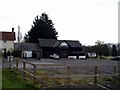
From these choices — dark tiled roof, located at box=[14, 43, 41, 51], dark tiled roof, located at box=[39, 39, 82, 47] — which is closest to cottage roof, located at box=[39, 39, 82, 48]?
dark tiled roof, located at box=[39, 39, 82, 47]

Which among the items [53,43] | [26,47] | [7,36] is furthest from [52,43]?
[7,36]

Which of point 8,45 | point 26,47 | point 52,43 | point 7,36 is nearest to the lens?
point 26,47

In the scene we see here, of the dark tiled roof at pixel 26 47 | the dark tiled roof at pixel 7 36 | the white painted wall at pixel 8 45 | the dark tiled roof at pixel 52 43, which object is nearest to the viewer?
the dark tiled roof at pixel 26 47

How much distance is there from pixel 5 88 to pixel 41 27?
68027 mm

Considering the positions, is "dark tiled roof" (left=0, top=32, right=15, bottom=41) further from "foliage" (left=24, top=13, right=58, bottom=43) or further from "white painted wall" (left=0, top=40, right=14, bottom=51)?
"foliage" (left=24, top=13, right=58, bottom=43)

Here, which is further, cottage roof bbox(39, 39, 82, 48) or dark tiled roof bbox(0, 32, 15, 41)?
dark tiled roof bbox(0, 32, 15, 41)

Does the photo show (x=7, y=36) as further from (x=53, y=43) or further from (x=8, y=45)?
(x=53, y=43)

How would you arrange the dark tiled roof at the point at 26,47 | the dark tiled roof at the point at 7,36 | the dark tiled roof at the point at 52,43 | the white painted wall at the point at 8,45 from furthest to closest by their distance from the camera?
the dark tiled roof at the point at 7,36 < the white painted wall at the point at 8,45 < the dark tiled roof at the point at 52,43 < the dark tiled roof at the point at 26,47

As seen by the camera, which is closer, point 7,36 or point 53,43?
point 53,43

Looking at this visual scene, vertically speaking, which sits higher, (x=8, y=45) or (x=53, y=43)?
(x=53, y=43)

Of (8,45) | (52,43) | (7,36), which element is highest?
(7,36)

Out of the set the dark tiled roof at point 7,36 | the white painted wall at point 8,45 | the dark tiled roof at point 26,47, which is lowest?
the dark tiled roof at point 26,47

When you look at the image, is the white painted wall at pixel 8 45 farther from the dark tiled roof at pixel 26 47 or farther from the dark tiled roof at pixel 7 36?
the dark tiled roof at pixel 26 47

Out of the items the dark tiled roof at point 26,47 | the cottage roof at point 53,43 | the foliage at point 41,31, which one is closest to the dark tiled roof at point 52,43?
the cottage roof at point 53,43
